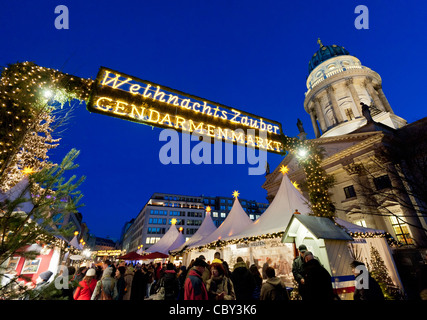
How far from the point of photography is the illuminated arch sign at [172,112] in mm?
6484

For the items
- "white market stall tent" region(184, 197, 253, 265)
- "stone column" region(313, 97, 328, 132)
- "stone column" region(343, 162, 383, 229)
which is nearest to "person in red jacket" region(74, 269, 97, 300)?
"white market stall tent" region(184, 197, 253, 265)

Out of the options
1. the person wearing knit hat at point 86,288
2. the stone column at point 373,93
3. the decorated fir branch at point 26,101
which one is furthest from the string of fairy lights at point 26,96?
the stone column at point 373,93

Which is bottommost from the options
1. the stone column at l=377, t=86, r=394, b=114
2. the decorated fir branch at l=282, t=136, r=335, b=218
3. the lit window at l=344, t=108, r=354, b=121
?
the decorated fir branch at l=282, t=136, r=335, b=218

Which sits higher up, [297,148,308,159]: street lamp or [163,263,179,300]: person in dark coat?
[297,148,308,159]: street lamp

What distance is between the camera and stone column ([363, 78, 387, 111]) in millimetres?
33494

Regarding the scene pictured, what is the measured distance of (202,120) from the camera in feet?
26.0

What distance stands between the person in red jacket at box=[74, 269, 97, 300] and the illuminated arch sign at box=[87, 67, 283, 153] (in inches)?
192

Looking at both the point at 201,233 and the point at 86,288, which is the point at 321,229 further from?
the point at 201,233

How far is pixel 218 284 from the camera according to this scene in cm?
550

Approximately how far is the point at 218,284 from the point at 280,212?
21.4ft

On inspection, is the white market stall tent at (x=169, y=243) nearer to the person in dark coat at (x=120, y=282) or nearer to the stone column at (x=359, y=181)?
the person in dark coat at (x=120, y=282)

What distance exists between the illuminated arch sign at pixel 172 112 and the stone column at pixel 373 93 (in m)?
35.3

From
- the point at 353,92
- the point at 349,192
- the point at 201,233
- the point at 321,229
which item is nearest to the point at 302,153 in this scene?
the point at 321,229

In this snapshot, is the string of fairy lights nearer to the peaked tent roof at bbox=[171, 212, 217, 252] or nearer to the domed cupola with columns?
the peaked tent roof at bbox=[171, 212, 217, 252]
